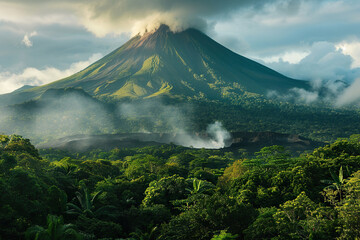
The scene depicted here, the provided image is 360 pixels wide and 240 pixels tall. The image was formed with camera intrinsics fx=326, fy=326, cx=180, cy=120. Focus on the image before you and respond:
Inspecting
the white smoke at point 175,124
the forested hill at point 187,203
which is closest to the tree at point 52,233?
the forested hill at point 187,203

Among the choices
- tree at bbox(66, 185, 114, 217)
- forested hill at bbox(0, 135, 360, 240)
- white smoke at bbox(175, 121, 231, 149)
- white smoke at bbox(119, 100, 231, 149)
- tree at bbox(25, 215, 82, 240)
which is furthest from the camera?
white smoke at bbox(119, 100, 231, 149)

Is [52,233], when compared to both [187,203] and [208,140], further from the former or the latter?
[208,140]

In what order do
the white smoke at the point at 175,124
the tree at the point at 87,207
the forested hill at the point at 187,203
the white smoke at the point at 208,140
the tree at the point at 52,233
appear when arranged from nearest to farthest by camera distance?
1. the tree at the point at 52,233
2. the forested hill at the point at 187,203
3. the tree at the point at 87,207
4. the white smoke at the point at 208,140
5. the white smoke at the point at 175,124

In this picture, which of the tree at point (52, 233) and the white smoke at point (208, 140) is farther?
the white smoke at point (208, 140)

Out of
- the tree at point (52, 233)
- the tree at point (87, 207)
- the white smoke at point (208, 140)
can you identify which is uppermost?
the tree at point (52, 233)

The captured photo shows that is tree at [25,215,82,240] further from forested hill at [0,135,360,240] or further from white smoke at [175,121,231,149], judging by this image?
white smoke at [175,121,231,149]

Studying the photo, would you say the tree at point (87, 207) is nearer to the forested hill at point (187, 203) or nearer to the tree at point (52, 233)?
the forested hill at point (187, 203)

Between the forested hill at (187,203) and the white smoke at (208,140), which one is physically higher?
the forested hill at (187,203)

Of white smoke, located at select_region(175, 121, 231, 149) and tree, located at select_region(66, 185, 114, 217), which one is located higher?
tree, located at select_region(66, 185, 114, 217)

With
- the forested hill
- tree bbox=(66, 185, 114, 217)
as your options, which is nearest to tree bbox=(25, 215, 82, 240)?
the forested hill
